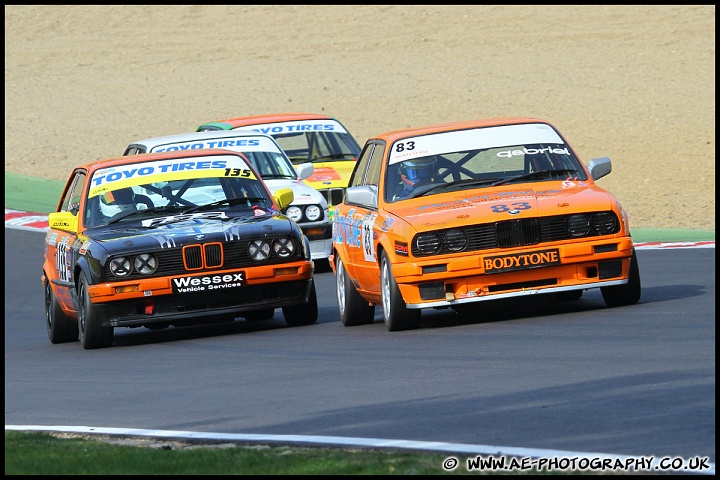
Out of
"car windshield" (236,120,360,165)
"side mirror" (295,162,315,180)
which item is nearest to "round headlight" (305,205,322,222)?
"side mirror" (295,162,315,180)

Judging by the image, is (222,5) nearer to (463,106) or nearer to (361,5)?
(361,5)

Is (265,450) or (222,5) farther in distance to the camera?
(222,5)

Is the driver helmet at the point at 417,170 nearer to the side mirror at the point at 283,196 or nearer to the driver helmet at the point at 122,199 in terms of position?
the side mirror at the point at 283,196

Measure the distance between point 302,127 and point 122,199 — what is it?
7.70m

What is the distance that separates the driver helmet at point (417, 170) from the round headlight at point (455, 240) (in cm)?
111

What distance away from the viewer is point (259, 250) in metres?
12.4

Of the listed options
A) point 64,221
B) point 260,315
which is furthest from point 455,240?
point 64,221

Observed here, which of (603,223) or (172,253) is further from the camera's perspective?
(172,253)

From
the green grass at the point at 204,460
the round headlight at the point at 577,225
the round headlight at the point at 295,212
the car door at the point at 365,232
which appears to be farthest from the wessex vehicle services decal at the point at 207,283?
the round headlight at the point at 295,212

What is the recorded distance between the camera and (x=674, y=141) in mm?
29281

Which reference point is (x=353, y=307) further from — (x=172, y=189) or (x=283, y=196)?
(x=172, y=189)

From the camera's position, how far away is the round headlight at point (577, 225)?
1145 centimetres

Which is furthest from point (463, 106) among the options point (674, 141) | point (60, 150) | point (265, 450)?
point (265, 450)

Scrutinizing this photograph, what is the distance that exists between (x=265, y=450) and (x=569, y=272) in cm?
480
